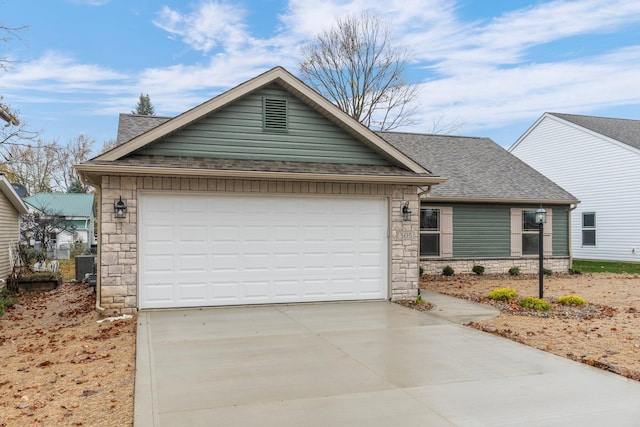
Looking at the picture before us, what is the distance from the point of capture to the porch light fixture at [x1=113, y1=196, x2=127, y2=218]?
8922mm

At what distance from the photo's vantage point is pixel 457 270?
16172mm

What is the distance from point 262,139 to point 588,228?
60.2 feet

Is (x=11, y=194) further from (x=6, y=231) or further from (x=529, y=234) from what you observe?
(x=529, y=234)

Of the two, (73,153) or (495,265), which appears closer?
(495,265)

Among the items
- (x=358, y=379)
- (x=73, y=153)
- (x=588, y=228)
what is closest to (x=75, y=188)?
(x=73, y=153)

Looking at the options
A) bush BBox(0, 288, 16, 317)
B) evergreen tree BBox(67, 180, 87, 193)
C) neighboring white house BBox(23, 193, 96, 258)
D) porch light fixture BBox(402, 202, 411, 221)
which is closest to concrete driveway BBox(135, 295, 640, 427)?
porch light fixture BBox(402, 202, 411, 221)

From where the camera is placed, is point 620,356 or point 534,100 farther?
point 534,100

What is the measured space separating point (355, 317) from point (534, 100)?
1042 inches

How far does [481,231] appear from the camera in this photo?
54.1 feet

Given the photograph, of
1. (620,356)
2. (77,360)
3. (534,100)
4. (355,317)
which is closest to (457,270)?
(355,317)

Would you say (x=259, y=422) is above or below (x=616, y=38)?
below

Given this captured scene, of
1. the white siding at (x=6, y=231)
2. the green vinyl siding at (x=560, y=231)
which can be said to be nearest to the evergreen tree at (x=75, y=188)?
the white siding at (x=6, y=231)

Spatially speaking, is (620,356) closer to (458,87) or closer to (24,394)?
(24,394)

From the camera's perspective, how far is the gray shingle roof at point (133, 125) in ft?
37.4
